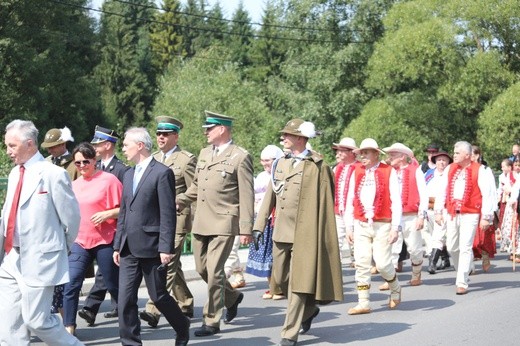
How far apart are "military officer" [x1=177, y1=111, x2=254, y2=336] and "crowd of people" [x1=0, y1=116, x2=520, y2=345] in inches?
0.5

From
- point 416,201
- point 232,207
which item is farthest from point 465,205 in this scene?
point 232,207

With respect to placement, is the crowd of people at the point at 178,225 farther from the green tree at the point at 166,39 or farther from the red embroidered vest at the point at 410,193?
the green tree at the point at 166,39

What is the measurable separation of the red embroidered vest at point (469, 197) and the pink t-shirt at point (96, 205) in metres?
5.16

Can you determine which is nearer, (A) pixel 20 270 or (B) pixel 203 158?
(A) pixel 20 270

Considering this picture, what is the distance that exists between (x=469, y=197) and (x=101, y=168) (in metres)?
4.97

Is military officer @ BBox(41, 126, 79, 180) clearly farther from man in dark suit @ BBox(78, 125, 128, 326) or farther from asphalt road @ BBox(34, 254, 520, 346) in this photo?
asphalt road @ BBox(34, 254, 520, 346)

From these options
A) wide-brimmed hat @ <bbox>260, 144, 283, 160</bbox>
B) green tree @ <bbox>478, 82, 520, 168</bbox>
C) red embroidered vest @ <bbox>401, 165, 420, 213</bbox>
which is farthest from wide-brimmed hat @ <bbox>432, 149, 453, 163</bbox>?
green tree @ <bbox>478, 82, 520, 168</bbox>

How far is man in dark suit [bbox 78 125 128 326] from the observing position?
10289 millimetres

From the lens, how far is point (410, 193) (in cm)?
1409

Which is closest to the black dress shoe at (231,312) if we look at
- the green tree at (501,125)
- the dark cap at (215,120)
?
the dark cap at (215,120)

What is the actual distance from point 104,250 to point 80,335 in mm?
898

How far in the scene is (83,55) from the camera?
205ft

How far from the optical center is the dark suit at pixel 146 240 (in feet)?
27.2

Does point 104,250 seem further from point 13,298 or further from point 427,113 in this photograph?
point 427,113
